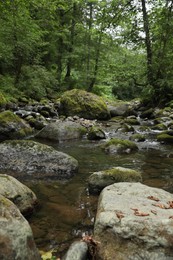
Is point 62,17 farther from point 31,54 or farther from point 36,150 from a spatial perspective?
point 36,150

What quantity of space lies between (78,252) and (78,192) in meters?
2.19

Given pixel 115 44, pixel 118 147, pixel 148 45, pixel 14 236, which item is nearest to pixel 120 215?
pixel 14 236

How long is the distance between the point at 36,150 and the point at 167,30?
1049 cm

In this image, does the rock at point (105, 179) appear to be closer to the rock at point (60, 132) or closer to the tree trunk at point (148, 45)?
the rock at point (60, 132)

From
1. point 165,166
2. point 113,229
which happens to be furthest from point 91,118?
point 113,229

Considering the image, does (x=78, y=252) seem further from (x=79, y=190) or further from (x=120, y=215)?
(x=79, y=190)

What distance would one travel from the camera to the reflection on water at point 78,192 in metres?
3.59

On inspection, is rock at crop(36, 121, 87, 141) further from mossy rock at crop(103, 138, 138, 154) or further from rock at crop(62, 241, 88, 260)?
rock at crop(62, 241, 88, 260)

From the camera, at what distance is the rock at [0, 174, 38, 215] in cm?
377

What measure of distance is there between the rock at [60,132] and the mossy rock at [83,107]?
476cm

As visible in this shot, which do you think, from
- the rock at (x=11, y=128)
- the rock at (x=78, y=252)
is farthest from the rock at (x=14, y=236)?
the rock at (x=11, y=128)

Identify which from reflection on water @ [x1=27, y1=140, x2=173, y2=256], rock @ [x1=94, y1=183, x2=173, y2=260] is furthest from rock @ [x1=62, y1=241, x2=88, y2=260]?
reflection on water @ [x1=27, y1=140, x2=173, y2=256]

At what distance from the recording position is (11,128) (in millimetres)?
9477

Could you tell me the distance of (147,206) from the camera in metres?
3.41
